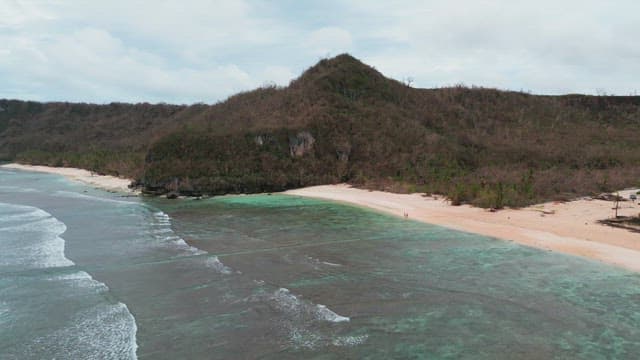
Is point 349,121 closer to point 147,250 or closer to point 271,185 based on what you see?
point 271,185

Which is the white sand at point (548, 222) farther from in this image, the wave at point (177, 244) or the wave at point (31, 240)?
the wave at point (31, 240)

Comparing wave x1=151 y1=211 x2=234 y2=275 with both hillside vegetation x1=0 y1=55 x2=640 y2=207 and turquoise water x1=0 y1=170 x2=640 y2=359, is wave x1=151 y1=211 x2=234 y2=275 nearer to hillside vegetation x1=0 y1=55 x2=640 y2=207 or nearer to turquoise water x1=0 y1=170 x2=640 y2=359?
turquoise water x1=0 y1=170 x2=640 y2=359

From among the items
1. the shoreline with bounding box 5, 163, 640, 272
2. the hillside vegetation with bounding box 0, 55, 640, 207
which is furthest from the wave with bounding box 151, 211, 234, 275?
the hillside vegetation with bounding box 0, 55, 640, 207

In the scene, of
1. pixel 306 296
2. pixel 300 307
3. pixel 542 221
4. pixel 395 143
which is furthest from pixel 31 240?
pixel 395 143

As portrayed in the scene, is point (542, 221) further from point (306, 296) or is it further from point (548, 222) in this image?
point (306, 296)

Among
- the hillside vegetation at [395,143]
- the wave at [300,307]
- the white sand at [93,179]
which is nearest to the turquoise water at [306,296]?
the wave at [300,307]
